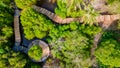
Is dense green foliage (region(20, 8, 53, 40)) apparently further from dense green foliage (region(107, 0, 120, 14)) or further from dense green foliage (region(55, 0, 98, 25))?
dense green foliage (region(107, 0, 120, 14))

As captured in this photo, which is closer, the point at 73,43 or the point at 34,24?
the point at 73,43

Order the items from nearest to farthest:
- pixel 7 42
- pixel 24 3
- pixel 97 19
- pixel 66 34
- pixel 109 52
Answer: pixel 109 52
pixel 66 34
pixel 97 19
pixel 24 3
pixel 7 42

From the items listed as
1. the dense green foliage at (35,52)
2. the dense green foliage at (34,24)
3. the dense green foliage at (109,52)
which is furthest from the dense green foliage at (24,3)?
the dense green foliage at (109,52)

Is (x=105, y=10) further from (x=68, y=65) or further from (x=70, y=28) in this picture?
(x=68, y=65)

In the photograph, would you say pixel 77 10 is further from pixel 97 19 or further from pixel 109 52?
pixel 109 52

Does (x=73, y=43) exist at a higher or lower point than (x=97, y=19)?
lower

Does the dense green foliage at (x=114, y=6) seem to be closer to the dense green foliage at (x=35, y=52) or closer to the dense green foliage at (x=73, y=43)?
the dense green foliage at (x=73, y=43)

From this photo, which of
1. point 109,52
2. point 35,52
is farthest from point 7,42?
point 109,52
